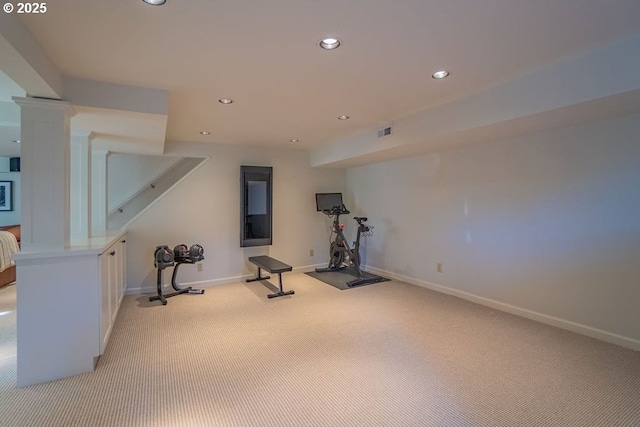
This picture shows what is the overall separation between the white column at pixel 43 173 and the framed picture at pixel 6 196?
6186mm

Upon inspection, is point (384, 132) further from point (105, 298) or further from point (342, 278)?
point (105, 298)

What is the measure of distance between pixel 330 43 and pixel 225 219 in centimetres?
370

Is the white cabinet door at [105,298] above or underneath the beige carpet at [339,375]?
above

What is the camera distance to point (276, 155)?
216 inches

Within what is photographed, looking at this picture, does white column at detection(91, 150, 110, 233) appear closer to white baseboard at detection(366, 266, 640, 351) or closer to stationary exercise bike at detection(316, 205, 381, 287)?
stationary exercise bike at detection(316, 205, 381, 287)

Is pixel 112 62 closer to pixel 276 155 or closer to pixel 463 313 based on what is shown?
pixel 276 155

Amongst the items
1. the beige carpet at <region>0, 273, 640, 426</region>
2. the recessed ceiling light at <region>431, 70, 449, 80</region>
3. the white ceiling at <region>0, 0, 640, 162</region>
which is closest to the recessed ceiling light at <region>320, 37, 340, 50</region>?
the white ceiling at <region>0, 0, 640, 162</region>

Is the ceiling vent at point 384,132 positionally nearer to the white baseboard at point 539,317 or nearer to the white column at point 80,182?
the white baseboard at point 539,317

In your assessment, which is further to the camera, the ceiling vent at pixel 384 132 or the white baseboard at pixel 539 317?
the ceiling vent at pixel 384 132

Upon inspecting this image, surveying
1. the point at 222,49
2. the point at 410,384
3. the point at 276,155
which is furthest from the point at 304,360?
the point at 276,155

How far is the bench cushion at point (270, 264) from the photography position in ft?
14.0

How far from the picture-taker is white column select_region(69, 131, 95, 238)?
11.2ft

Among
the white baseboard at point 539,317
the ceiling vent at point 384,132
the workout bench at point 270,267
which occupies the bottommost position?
the white baseboard at point 539,317

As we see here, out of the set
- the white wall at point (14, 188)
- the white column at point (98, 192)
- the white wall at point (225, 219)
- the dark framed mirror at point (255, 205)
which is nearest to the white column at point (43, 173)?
the white column at point (98, 192)
